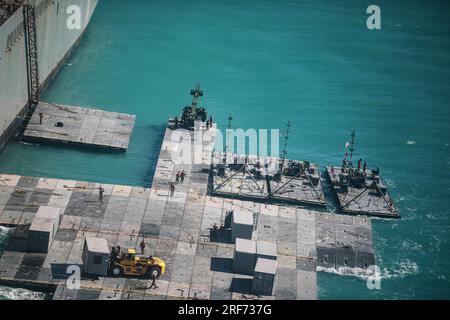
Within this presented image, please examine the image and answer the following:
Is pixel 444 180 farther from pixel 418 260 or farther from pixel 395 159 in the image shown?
pixel 418 260

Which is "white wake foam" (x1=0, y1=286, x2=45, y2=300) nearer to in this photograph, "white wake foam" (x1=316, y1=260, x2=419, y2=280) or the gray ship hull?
"white wake foam" (x1=316, y1=260, x2=419, y2=280)

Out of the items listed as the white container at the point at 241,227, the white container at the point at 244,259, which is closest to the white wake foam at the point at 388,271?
the white container at the point at 241,227

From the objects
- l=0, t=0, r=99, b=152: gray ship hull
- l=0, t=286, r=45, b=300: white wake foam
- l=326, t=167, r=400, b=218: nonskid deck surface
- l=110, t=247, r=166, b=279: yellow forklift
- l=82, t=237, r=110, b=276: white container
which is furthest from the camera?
l=0, t=0, r=99, b=152: gray ship hull

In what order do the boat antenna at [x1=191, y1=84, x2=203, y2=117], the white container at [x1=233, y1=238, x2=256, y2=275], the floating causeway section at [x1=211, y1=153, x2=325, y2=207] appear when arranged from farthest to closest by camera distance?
1. the boat antenna at [x1=191, y1=84, x2=203, y2=117]
2. the floating causeway section at [x1=211, y1=153, x2=325, y2=207]
3. the white container at [x1=233, y1=238, x2=256, y2=275]

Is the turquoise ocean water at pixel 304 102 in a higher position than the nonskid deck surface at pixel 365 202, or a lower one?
higher

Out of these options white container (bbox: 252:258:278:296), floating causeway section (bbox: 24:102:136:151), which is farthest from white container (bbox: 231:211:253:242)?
floating causeway section (bbox: 24:102:136:151)

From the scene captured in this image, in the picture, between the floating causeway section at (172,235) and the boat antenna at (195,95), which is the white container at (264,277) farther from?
the boat antenna at (195,95)
